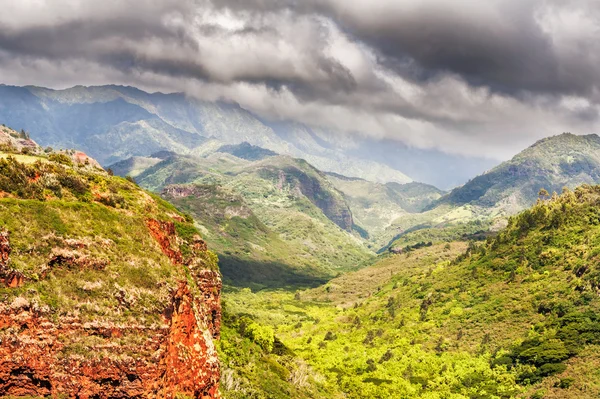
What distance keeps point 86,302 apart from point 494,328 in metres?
124

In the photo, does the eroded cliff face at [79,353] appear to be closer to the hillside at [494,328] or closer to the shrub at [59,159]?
the shrub at [59,159]

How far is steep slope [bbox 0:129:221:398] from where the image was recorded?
28.2m

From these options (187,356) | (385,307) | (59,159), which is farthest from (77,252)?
(385,307)

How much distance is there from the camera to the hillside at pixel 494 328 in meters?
92.6

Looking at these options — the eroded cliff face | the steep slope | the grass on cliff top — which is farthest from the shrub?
the eroded cliff face

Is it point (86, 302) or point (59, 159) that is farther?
point (59, 159)

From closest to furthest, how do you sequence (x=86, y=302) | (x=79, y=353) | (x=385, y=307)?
(x=79, y=353) < (x=86, y=302) < (x=385, y=307)

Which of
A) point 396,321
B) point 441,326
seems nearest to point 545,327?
point 441,326

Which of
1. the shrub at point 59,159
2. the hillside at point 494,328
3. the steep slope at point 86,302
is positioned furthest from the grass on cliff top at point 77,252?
the hillside at point 494,328

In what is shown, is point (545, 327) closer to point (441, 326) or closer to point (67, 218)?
point (441, 326)

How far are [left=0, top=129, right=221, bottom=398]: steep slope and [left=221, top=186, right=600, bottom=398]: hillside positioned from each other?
259ft

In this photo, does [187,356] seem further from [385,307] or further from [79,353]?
[385,307]

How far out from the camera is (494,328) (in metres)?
120

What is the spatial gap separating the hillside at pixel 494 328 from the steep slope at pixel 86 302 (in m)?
79.1
